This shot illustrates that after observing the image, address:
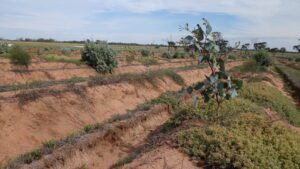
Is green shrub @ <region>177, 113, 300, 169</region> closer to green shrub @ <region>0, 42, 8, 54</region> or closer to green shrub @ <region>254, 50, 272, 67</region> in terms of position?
green shrub @ <region>0, 42, 8, 54</region>

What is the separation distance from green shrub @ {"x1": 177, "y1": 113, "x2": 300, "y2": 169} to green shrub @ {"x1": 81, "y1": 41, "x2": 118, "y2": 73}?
15237 mm

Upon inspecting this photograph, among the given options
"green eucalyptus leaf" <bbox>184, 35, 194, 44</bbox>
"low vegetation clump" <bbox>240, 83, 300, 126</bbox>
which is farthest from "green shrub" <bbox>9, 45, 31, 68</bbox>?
"green eucalyptus leaf" <bbox>184, 35, 194, 44</bbox>

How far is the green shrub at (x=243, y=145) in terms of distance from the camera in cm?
586

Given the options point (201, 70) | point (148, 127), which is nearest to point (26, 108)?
point (148, 127)

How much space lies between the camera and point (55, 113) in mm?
10844

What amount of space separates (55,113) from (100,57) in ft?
36.3

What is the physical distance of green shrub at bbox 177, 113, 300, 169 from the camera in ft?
19.2

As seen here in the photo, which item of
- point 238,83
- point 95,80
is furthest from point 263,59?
point 238,83

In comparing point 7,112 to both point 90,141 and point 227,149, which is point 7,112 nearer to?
point 90,141

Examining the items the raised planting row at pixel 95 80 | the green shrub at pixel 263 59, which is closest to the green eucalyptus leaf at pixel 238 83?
the raised planting row at pixel 95 80

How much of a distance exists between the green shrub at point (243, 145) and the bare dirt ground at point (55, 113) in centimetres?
456

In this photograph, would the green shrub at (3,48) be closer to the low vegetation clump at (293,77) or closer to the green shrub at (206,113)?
the green shrub at (206,113)

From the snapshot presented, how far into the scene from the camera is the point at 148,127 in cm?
1063

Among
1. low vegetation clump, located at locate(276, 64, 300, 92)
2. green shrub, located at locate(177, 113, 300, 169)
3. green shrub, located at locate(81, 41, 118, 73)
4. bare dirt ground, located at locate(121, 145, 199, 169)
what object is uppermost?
green shrub, located at locate(81, 41, 118, 73)
